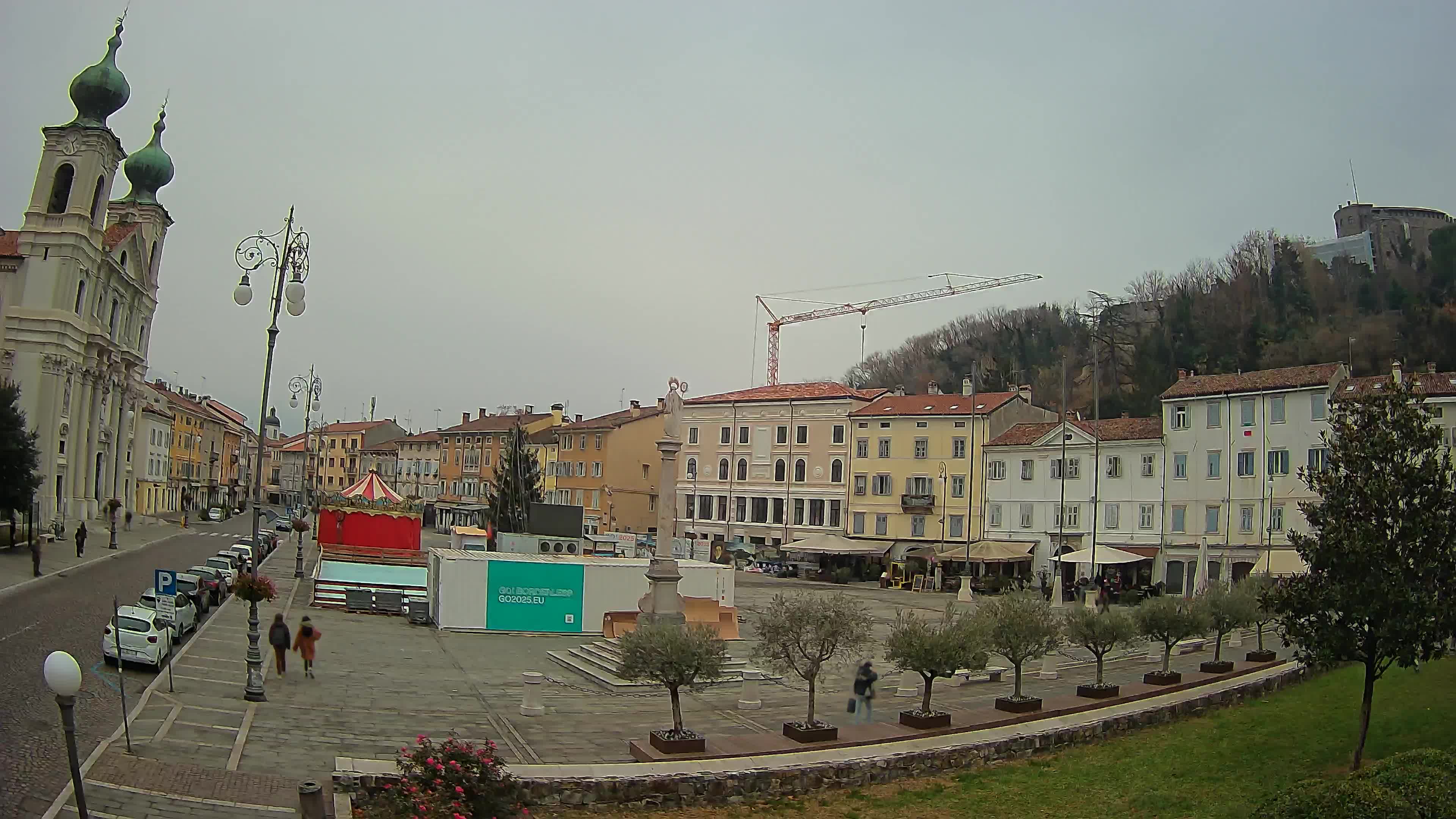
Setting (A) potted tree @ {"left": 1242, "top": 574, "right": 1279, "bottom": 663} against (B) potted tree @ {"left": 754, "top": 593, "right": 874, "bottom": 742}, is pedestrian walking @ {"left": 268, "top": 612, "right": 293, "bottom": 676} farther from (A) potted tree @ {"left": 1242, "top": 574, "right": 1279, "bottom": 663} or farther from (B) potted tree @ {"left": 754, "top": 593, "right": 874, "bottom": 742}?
(A) potted tree @ {"left": 1242, "top": 574, "right": 1279, "bottom": 663}

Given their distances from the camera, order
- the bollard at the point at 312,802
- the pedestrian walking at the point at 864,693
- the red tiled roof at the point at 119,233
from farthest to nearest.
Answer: the red tiled roof at the point at 119,233
the pedestrian walking at the point at 864,693
the bollard at the point at 312,802

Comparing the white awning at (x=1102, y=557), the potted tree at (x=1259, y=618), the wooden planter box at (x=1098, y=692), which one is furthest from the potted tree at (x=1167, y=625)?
the white awning at (x=1102, y=557)

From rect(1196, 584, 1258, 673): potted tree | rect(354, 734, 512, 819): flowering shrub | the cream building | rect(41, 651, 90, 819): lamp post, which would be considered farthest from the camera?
the cream building

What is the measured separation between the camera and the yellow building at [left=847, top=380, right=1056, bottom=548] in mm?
60344

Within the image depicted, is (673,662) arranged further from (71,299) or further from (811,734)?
(71,299)

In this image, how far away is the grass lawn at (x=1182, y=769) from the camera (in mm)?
14180

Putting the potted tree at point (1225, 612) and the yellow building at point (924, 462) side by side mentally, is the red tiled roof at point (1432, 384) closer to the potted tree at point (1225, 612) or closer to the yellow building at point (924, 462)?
the yellow building at point (924, 462)

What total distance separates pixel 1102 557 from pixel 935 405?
17694 millimetres

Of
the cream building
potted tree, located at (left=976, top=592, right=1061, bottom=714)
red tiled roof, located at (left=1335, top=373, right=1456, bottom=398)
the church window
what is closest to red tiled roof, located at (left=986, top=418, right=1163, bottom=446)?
red tiled roof, located at (left=1335, top=373, right=1456, bottom=398)

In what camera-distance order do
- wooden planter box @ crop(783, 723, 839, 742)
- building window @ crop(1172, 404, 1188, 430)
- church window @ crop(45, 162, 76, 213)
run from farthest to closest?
1. church window @ crop(45, 162, 76, 213)
2. building window @ crop(1172, 404, 1188, 430)
3. wooden planter box @ crop(783, 723, 839, 742)

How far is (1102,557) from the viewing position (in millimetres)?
47375

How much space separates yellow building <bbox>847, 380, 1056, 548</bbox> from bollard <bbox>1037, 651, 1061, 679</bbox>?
3219 centimetres

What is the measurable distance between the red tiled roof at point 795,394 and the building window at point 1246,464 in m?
24.0

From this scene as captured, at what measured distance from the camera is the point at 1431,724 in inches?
664
